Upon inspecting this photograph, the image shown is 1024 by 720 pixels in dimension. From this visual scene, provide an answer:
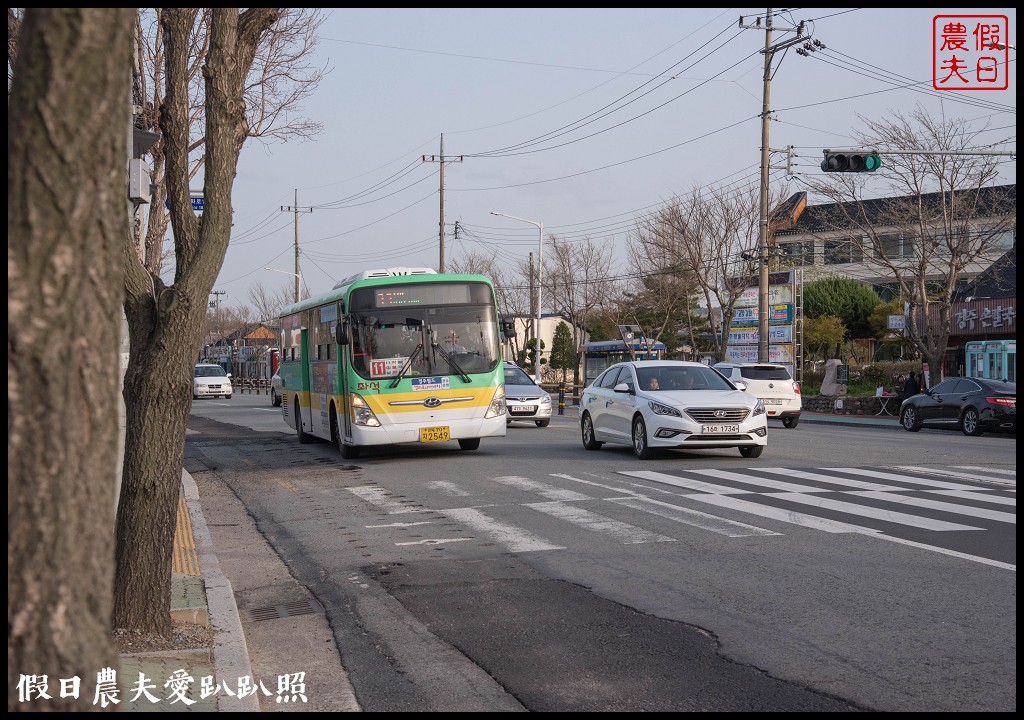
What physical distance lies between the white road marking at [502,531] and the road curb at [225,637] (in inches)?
97.7

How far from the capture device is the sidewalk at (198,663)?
200 inches

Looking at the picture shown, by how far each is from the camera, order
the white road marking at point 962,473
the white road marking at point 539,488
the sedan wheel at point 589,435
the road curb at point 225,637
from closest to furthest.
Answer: the road curb at point 225,637
the white road marking at point 539,488
the white road marking at point 962,473
the sedan wheel at point 589,435

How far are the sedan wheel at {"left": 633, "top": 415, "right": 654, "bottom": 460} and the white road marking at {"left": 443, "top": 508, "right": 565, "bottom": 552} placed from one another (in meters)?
5.68

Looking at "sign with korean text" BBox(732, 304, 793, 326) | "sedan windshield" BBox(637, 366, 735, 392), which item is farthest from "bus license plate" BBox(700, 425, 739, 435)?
"sign with korean text" BBox(732, 304, 793, 326)

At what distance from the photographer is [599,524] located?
35.0ft

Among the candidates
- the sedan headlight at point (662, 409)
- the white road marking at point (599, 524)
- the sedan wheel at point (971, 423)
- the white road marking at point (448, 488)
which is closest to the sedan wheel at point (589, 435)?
the sedan headlight at point (662, 409)

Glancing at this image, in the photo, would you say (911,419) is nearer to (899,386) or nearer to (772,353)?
(899,386)

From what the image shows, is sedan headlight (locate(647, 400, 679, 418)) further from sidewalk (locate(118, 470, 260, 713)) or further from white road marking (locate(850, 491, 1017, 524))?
sidewalk (locate(118, 470, 260, 713))

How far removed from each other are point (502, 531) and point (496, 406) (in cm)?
791

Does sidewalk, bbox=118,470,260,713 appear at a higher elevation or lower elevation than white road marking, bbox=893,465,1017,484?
lower

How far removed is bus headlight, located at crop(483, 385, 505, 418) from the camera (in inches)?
715

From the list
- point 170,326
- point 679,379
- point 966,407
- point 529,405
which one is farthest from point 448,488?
point 966,407

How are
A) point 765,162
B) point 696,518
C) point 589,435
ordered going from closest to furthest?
1. point 696,518
2. point 589,435
3. point 765,162

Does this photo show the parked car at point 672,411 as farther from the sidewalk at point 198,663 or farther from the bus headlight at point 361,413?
the sidewalk at point 198,663
